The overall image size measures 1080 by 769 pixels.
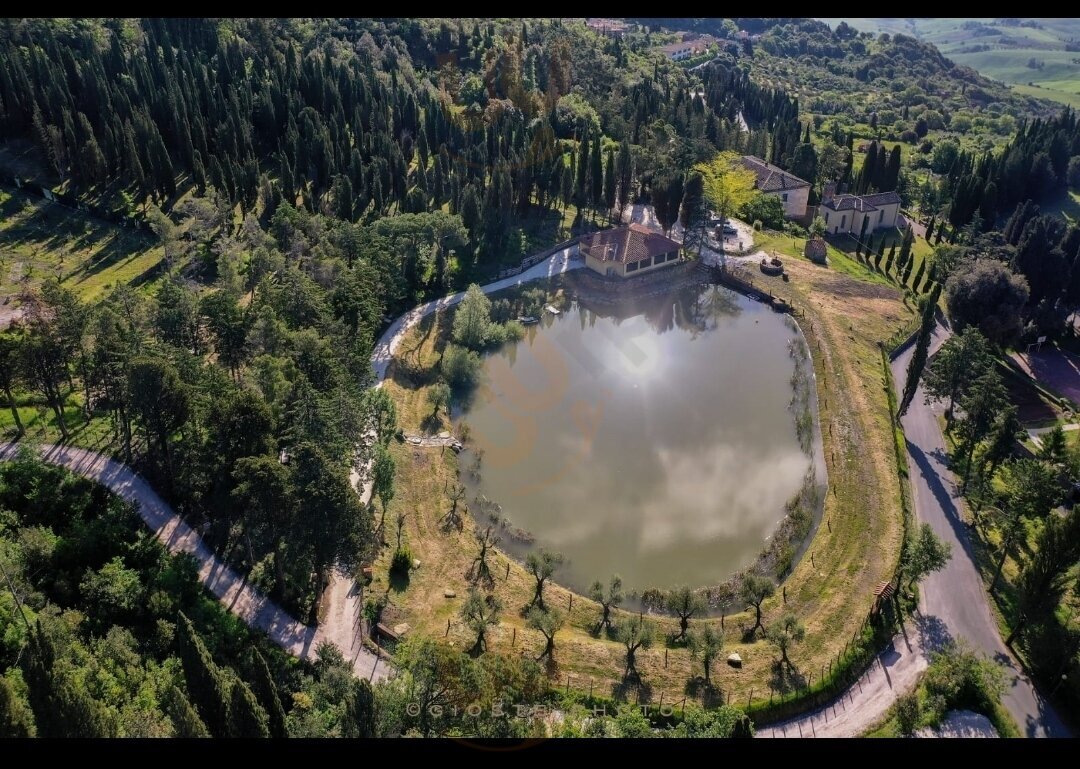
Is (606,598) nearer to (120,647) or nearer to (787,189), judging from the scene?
(120,647)

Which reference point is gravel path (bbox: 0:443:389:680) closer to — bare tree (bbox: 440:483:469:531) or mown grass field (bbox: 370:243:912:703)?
mown grass field (bbox: 370:243:912:703)

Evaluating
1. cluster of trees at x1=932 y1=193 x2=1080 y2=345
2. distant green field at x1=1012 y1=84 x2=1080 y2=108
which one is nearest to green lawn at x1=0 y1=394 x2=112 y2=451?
cluster of trees at x1=932 y1=193 x2=1080 y2=345

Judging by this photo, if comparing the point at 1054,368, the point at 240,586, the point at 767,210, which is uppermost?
the point at 767,210

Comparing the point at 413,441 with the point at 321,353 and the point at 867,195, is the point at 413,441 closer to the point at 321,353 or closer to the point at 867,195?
the point at 321,353

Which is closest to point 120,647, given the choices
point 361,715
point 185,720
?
point 185,720

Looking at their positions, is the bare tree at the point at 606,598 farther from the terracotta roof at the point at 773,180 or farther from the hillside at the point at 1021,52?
the hillside at the point at 1021,52

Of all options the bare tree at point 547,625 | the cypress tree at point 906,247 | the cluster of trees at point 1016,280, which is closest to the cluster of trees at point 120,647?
the bare tree at point 547,625

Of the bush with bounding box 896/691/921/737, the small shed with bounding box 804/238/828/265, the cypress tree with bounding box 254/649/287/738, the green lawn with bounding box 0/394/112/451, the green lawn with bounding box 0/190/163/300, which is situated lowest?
the small shed with bounding box 804/238/828/265
